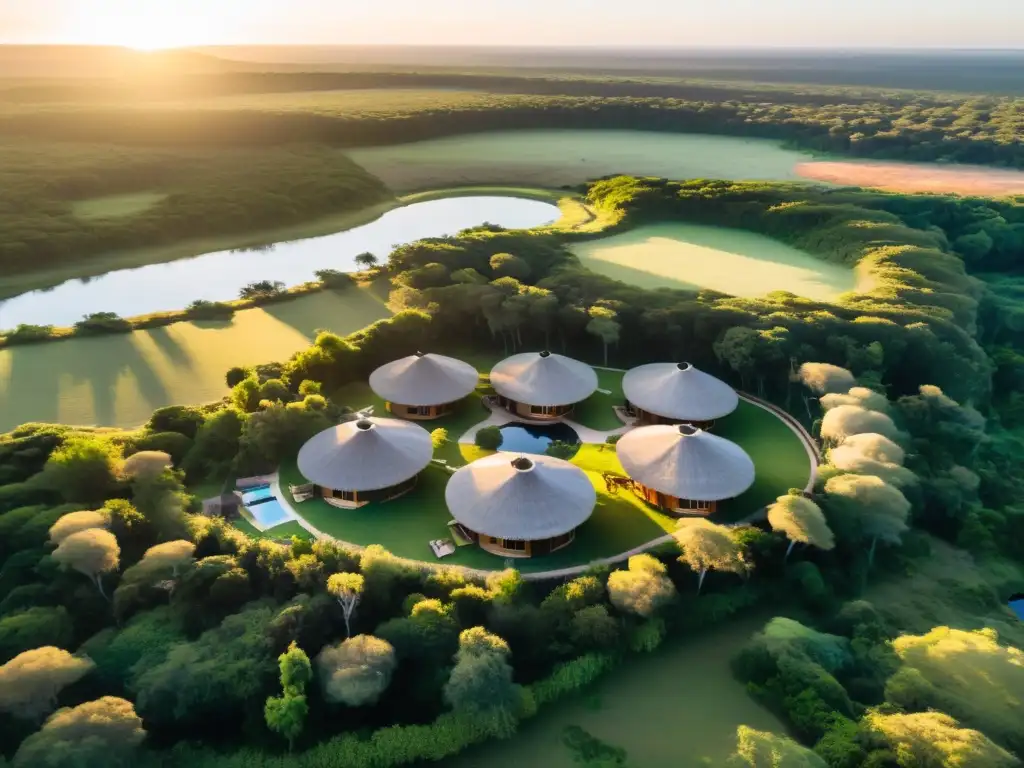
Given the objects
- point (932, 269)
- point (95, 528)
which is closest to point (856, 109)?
point (932, 269)

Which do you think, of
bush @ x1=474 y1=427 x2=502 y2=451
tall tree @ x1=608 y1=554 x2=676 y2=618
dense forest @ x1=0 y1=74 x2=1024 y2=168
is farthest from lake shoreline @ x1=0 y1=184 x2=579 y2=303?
tall tree @ x1=608 y1=554 x2=676 y2=618

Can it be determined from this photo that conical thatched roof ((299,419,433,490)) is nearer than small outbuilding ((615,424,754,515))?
No

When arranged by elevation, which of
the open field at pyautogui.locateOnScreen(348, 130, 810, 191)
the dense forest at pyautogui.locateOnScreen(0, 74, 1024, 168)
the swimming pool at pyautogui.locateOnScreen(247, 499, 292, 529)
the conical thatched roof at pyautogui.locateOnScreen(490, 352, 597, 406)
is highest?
the dense forest at pyautogui.locateOnScreen(0, 74, 1024, 168)

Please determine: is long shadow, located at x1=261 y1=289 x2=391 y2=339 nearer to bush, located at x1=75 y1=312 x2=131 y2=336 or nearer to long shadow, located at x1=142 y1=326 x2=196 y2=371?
long shadow, located at x1=142 y1=326 x2=196 y2=371

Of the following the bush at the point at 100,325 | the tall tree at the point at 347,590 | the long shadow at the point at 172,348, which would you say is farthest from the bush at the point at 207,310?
the tall tree at the point at 347,590

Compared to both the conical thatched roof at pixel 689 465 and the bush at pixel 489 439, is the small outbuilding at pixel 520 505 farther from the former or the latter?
the bush at pixel 489 439

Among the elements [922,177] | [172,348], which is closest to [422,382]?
[172,348]

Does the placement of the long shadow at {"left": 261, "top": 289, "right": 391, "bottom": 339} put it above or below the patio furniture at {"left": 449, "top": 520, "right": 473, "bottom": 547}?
above
